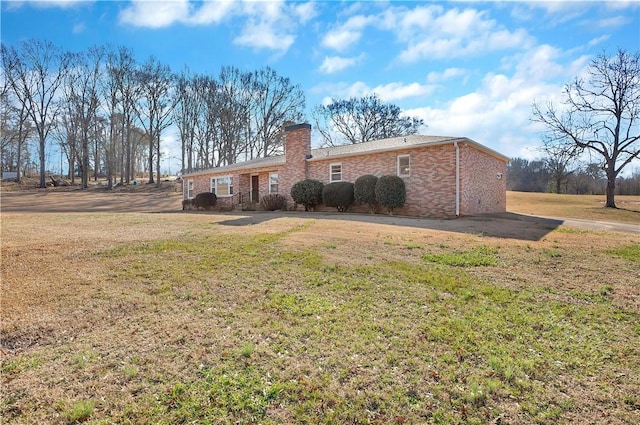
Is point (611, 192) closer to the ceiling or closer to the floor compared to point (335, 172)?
closer to the floor

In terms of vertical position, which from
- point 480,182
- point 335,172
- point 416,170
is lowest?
point 480,182

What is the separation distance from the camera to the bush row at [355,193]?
14.0 m

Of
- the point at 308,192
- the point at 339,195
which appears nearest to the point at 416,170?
the point at 339,195

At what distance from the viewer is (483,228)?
9.73 m

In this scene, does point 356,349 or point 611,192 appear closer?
point 356,349

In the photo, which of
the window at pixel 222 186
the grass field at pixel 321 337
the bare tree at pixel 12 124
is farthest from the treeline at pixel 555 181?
the bare tree at pixel 12 124

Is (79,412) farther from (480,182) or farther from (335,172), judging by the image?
(480,182)

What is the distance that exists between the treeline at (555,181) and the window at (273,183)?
3810 centimetres

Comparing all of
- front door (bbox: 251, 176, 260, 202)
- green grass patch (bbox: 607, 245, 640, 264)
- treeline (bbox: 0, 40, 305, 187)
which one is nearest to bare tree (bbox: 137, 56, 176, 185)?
treeline (bbox: 0, 40, 305, 187)

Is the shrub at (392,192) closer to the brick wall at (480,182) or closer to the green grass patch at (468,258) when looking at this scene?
the brick wall at (480,182)

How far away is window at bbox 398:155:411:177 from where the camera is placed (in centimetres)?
1466

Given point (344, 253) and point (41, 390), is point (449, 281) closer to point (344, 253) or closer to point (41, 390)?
point (344, 253)

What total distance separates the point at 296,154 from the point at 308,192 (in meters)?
3.11

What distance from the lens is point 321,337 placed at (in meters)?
3.40
